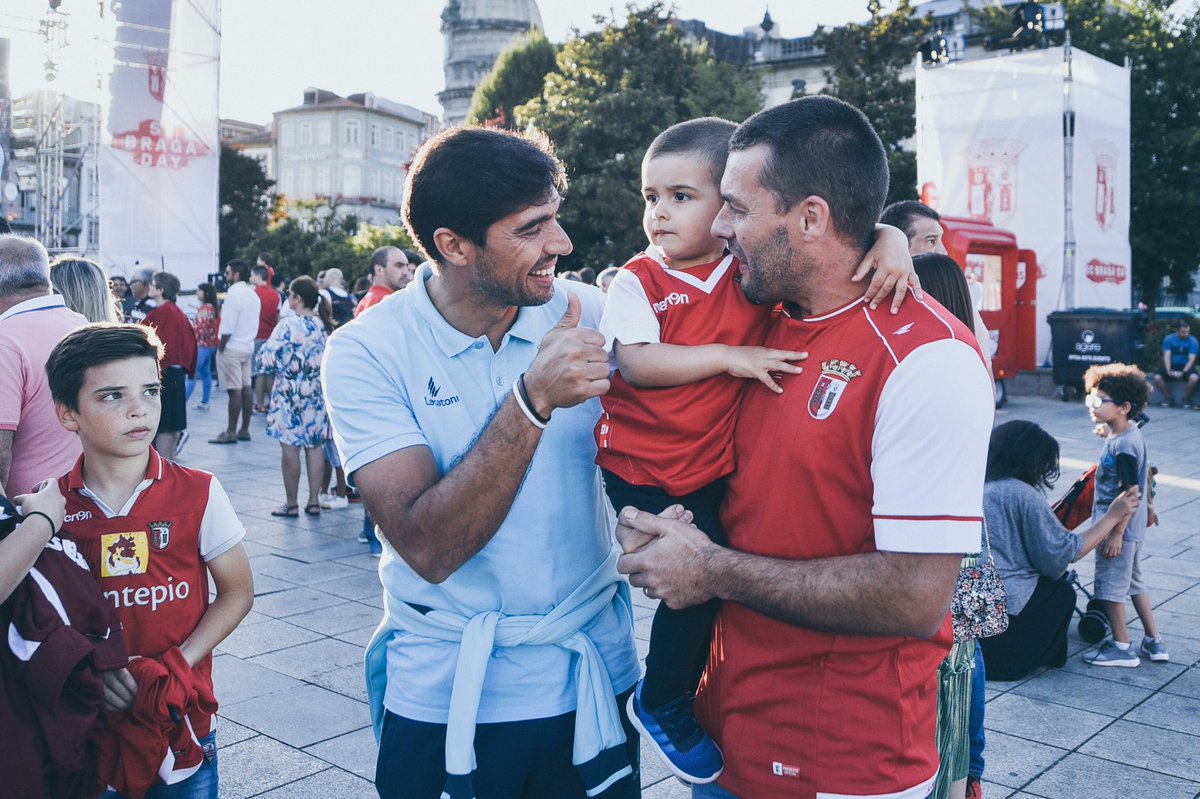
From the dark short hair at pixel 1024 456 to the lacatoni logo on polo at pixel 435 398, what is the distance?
145 inches

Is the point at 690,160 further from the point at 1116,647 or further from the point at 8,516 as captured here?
the point at 1116,647

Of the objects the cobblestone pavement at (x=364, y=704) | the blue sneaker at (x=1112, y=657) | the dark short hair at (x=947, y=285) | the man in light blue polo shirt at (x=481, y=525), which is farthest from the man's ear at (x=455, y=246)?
the blue sneaker at (x=1112, y=657)

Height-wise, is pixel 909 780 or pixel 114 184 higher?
pixel 114 184

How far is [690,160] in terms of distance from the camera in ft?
8.41

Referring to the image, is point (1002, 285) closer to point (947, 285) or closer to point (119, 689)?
point (947, 285)

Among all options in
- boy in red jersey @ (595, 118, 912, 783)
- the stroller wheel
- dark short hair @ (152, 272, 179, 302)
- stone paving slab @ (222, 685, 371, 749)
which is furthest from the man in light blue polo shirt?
dark short hair @ (152, 272, 179, 302)

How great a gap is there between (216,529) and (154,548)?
16cm

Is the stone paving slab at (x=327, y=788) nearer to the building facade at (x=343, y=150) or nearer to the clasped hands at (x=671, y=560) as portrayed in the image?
the clasped hands at (x=671, y=560)

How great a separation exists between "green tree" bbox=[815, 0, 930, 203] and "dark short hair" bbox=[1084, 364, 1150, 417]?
22.0 meters

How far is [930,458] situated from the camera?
5.99 ft

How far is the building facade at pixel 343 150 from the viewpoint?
79.7 m

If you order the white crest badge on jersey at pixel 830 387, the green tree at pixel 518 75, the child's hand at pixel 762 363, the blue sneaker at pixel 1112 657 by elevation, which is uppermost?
the green tree at pixel 518 75

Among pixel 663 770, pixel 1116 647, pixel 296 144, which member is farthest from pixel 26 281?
pixel 296 144

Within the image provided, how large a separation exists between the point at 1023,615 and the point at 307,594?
4.11 metres
